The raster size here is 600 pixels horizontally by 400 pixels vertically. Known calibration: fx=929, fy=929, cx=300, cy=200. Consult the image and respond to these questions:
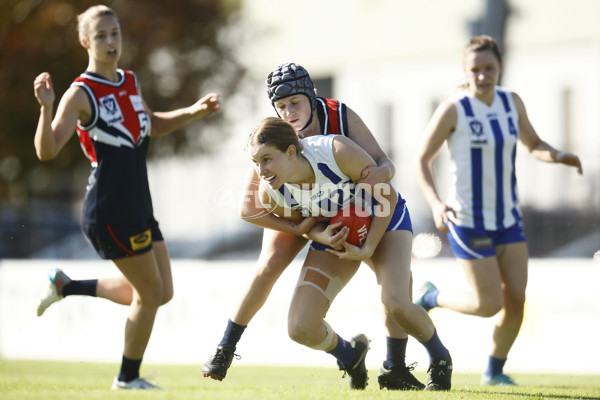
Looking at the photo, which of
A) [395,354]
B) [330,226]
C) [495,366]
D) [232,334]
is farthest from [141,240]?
[495,366]

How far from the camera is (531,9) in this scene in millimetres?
19312

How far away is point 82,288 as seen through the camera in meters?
6.39

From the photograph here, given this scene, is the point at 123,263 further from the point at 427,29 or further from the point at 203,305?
the point at 427,29

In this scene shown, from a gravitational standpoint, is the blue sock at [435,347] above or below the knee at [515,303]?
below

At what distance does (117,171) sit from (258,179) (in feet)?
3.02

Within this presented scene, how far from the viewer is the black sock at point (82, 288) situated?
6344 millimetres

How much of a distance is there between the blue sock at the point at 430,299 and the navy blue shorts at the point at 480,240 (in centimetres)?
56

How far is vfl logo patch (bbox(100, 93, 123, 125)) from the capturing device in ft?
18.8

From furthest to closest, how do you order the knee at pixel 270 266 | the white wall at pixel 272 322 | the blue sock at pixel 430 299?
1. the white wall at pixel 272 322
2. the blue sock at pixel 430 299
3. the knee at pixel 270 266

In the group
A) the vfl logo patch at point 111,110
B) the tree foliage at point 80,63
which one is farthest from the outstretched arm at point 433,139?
the tree foliage at point 80,63

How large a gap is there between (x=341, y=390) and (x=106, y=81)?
242 cm

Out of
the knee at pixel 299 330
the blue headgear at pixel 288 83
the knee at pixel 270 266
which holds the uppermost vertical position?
the blue headgear at pixel 288 83

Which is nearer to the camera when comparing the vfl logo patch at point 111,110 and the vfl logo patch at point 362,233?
the vfl logo patch at point 362,233

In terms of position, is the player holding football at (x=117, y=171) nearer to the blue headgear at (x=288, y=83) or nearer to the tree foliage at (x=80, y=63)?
the blue headgear at (x=288, y=83)
